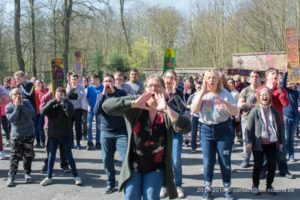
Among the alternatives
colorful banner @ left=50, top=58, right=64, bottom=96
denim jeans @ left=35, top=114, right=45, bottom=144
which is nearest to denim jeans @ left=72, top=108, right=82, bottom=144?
denim jeans @ left=35, top=114, right=45, bottom=144

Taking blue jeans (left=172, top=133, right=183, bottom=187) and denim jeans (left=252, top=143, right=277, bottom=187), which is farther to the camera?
denim jeans (left=252, top=143, right=277, bottom=187)

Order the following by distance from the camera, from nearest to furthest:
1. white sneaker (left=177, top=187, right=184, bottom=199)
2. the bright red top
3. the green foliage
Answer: white sneaker (left=177, top=187, right=184, bottom=199) → the bright red top → the green foliage

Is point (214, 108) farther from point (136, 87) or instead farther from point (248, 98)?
point (136, 87)

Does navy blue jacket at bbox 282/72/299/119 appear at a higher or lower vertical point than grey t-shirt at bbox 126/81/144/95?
lower

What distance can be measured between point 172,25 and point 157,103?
120ft

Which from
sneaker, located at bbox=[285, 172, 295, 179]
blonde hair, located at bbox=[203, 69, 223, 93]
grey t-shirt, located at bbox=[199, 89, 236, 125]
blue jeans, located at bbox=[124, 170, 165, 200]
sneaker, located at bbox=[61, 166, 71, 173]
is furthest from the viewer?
sneaker, located at bbox=[61, 166, 71, 173]

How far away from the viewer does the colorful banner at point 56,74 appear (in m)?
8.50

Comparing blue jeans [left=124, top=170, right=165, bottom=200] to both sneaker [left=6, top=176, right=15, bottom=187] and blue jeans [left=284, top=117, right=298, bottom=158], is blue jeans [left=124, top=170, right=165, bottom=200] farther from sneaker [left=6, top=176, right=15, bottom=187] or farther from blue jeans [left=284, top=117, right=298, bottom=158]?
blue jeans [left=284, top=117, right=298, bottom=158]

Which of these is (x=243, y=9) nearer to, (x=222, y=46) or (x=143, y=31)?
(x=222, y=46)

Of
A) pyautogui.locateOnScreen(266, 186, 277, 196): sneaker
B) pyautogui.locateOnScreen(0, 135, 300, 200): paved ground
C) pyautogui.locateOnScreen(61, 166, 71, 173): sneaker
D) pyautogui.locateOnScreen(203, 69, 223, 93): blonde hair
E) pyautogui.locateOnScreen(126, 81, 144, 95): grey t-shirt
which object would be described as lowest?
pyautogui.locateOnScreen(0, 135, 300, 200): paved ground

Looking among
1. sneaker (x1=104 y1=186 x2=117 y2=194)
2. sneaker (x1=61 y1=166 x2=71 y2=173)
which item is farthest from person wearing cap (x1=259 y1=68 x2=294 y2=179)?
sneaker (x1=61 y1=166 x2=71 y2=173)

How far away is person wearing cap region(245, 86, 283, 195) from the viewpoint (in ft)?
20.1

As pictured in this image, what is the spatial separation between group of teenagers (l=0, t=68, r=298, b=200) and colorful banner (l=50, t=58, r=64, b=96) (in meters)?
0.30

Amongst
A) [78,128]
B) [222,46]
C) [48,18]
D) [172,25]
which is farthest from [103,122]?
Answer: [172,25]
